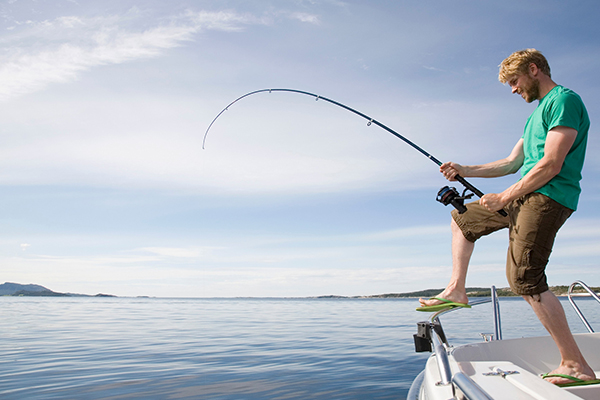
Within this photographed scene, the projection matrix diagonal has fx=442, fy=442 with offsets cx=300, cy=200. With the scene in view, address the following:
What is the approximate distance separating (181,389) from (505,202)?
474 centimetres

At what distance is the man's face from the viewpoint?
2591mm

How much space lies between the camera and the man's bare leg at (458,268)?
8.85 feet

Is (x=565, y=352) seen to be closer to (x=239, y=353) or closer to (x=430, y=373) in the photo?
(x=430, y=373)

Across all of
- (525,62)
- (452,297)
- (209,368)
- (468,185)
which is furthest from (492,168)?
(209,368)

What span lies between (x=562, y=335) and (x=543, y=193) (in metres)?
0.77

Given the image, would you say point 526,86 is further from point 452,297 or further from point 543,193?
point 452,297

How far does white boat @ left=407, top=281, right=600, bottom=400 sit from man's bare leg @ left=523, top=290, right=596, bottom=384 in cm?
23

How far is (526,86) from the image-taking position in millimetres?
2611

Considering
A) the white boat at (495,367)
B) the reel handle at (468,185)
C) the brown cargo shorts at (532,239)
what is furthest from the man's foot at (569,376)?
the reel handle at (468,185)

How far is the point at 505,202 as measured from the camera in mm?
2543

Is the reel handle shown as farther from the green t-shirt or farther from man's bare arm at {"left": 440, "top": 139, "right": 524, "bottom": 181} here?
the green t-shirt

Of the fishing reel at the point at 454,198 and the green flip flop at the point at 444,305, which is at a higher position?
the fishing reel at the point at 454,198

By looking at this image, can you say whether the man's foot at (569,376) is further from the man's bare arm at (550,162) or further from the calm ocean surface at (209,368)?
the calm ocean surface at (209,368)

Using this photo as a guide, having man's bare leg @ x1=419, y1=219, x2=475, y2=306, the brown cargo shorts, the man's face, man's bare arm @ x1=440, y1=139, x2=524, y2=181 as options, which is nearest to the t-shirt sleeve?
the man's face
